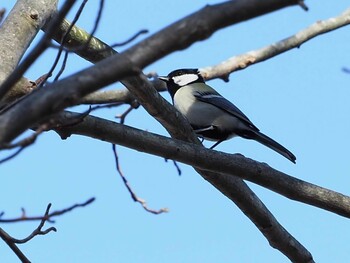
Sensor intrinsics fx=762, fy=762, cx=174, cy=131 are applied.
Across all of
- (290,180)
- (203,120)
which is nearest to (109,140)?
(290,180)

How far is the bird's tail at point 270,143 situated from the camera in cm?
493

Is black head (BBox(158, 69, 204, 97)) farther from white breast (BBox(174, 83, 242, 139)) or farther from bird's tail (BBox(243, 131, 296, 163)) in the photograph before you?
bird's tail (BBox(243, 131, 296, 163))

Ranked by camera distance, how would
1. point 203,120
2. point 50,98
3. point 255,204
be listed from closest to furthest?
point 50,98 < point 255,204 < point 203,120

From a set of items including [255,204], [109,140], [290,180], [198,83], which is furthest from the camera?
[198,83]

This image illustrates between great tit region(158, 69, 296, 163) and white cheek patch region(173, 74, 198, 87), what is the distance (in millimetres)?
252

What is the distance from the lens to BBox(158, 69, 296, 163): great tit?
549 centimetres

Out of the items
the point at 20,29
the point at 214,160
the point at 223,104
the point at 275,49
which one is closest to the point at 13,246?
the point at 214,160

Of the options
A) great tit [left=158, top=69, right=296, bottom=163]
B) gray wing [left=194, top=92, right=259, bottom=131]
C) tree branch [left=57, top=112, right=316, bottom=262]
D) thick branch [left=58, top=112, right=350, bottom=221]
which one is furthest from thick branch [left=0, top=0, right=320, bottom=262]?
gray wing [left=194, top=92, right=259, bottom=131]

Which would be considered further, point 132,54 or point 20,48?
point 20,48

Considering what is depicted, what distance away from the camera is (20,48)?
2957 millimetres

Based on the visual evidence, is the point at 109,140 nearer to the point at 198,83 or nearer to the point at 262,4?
the point at 262,4

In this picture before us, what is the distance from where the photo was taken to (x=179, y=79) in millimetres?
6371

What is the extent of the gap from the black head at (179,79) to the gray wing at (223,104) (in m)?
0.32

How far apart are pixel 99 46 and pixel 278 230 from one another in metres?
1.08
